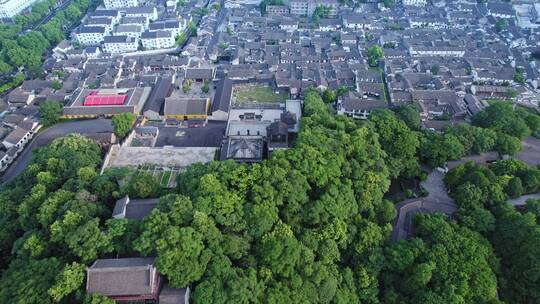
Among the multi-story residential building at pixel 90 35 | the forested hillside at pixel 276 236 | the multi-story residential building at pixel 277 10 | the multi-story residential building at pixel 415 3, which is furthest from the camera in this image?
the multi-story residential building at pixel 415 3

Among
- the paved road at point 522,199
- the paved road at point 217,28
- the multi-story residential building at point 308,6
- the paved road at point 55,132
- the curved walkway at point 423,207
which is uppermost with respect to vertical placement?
the multi-story residential building at point 308,6

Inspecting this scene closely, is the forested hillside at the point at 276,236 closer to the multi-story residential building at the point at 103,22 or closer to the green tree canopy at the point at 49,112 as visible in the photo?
the green tree canopy at the point at 49,112

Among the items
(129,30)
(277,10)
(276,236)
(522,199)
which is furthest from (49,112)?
(522,199)

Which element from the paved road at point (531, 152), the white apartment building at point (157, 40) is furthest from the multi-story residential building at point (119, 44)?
the paved road at point (531, 152)

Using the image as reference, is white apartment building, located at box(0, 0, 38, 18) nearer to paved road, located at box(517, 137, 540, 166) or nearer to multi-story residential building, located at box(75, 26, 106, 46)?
multi-story residential building, located at box(75, 26, 106, 46)

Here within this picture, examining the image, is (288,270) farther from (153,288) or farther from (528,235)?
(528,235)

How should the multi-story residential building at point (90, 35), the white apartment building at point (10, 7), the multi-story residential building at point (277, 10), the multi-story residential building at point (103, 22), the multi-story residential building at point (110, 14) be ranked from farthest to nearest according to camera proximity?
the white apartment building at point (10, 7) < the multi-story residential building at point (277, 10) < the multi-story residential building at point (110, 14) < the multi-story residential building at point (103, 22) < the multi-story residential building at point (90, 35)

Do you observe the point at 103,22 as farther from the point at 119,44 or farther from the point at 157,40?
the point at 157,40
